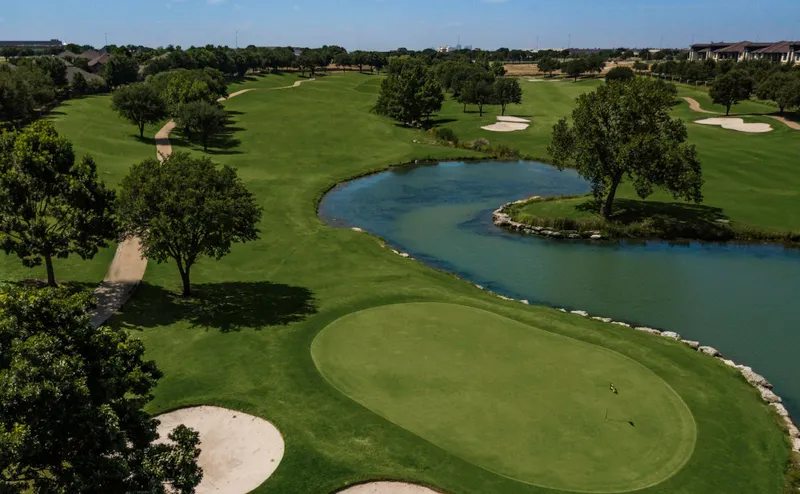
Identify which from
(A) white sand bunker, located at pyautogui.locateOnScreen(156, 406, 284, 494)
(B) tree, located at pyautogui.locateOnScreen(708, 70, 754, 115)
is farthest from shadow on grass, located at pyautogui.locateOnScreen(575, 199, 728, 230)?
(B) tree, located at pyautogui.locateOnScreen(708, 70, 754, 115)

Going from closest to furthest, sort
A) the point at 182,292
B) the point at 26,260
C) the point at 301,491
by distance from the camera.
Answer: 1. the point at 301,491
2. the point at 26,260
3. the point at 182,292

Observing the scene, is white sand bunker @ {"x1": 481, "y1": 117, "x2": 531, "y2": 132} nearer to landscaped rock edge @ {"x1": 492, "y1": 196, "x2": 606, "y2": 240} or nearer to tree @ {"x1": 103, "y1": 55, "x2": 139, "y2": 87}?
landscaped rock edge @ {"x1": 492, "y1": 196, "x2": 606, "y2": 240}

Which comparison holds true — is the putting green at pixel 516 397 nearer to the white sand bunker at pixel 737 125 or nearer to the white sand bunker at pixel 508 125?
the white sand bunker at pixel 508 125

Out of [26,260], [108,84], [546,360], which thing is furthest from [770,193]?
[108,84]

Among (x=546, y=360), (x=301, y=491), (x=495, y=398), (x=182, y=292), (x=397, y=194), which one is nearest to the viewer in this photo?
(x=301, y=491)

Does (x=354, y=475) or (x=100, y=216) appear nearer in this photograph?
(x=354, y=475)

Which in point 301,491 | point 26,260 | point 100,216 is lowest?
point 301,491

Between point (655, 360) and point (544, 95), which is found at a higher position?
point (544, 95)

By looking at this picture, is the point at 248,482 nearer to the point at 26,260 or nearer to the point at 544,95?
the point at 26,260
